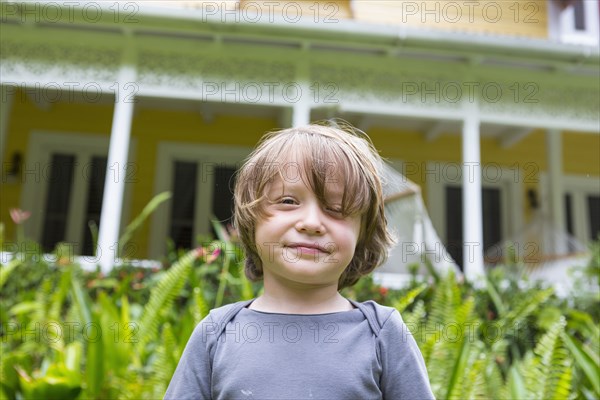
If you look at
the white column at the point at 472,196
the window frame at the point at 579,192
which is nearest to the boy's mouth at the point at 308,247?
the white column at the point at 472,196

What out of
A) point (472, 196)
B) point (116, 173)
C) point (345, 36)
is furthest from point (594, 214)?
point (116, 173)

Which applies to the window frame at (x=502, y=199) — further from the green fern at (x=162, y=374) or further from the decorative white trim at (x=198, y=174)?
the green fern at (x=162, y=374)

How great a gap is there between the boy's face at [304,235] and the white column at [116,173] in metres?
4.50

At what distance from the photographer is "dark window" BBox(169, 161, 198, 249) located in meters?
9.16

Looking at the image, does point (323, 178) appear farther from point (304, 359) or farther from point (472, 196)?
point (472, 196)

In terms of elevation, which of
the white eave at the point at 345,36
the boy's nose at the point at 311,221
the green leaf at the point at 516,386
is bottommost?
the green leaf at the point at 516,386

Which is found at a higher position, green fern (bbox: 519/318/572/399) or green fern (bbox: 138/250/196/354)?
green fern (bbox: 138/250/196/354)

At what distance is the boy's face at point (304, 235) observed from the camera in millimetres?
1288

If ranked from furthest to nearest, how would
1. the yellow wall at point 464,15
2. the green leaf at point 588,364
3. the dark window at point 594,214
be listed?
the dark window at point 594,214, the yellow wall at point 464,15, the green leaf at point 588,364

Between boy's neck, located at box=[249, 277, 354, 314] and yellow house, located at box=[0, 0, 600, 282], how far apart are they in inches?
147

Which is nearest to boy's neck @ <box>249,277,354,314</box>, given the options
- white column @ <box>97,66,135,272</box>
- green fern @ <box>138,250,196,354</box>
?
green fern @ <box>138,250,196,354</box>

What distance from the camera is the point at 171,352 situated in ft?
7.90

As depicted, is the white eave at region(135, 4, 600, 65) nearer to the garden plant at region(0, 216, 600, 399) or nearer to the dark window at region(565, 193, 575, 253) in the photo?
the garden plant at region(0, 216, 600, 399)

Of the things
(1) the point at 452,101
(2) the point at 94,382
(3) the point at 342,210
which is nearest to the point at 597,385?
(3) the point at 342,210
